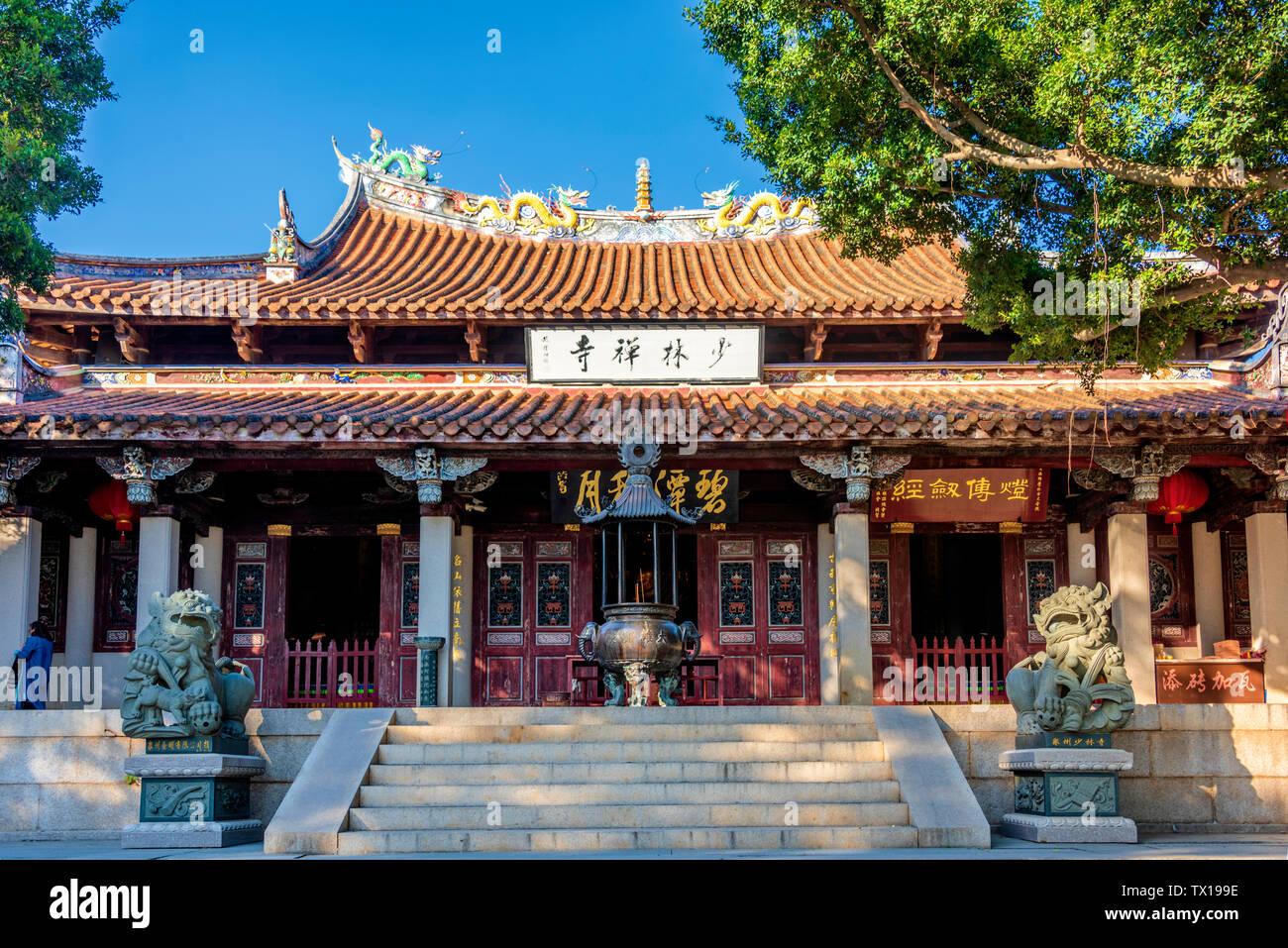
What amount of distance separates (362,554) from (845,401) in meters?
6.04

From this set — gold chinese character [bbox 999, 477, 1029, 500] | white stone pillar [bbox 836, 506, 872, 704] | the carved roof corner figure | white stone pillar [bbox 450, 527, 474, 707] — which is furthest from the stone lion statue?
gold chinese character [bbox 999, 477, 1029, 500]

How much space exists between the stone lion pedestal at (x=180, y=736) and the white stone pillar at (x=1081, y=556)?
9089 millimetres

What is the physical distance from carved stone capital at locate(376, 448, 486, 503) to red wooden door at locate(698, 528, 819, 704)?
10.3 feet

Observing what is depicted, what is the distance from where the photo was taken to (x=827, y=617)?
13.0 m

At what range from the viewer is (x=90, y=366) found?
13195 millimetres

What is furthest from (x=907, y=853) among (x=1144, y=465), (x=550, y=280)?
(x=550, y=280)

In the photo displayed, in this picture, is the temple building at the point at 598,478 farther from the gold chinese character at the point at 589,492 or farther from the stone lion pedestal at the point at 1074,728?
the stone lion pedestal at the point at 1074,728

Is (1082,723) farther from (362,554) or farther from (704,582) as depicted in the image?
(362,554)

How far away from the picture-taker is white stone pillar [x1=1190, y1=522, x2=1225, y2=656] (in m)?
13.4

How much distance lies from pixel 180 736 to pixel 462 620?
4689 mm

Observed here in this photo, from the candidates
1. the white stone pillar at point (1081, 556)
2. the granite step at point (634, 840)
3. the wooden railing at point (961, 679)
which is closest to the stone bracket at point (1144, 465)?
the white stone pillar at point (1081, 556)

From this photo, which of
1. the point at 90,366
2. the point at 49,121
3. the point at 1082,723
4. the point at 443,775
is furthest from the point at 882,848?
the point at 90,366

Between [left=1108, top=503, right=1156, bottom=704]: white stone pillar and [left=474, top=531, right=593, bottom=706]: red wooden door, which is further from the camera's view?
[left=474, top=531, right=593, bottom=706]: red wooden door

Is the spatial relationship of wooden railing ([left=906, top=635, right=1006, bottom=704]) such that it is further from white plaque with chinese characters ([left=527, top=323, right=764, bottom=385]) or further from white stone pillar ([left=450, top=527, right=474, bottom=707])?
white stone pillar ([left=450, top=527, right=474, bottom=707])
